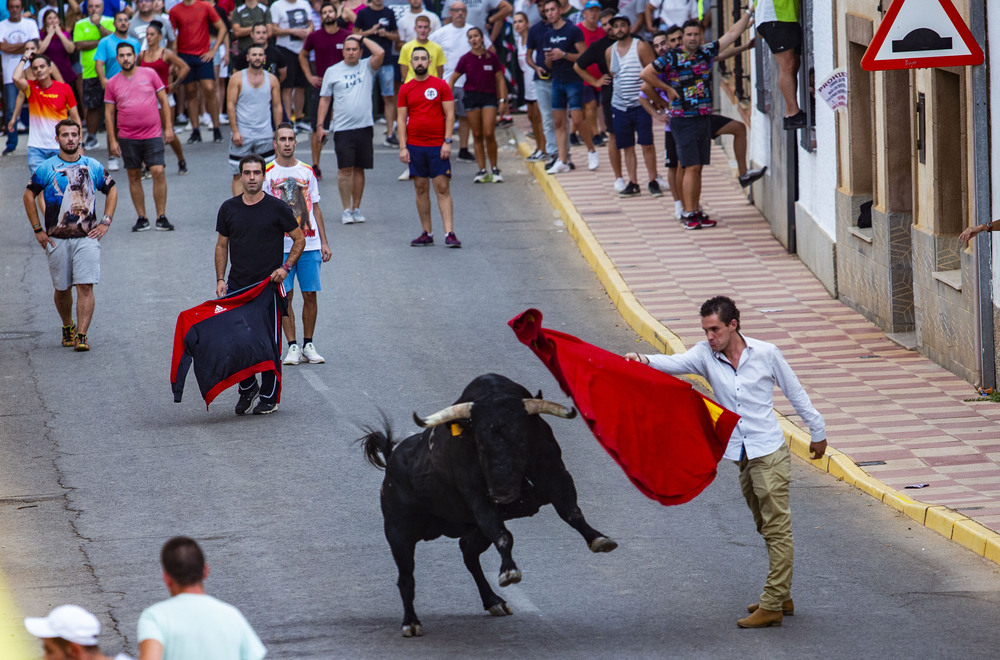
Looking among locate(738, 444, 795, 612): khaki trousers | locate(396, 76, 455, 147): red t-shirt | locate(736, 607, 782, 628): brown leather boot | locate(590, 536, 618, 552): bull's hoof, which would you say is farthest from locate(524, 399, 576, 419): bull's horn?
locate(396, 76, 455, 147): red t-shirt

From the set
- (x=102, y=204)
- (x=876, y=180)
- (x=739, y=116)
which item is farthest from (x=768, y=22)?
(x=102, y=204)

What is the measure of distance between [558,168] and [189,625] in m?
17.9

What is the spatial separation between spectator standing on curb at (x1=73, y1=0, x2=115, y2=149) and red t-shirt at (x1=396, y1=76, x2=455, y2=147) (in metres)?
8.98

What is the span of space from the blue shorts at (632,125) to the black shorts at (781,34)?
126 inches

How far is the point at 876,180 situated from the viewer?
1517 cm

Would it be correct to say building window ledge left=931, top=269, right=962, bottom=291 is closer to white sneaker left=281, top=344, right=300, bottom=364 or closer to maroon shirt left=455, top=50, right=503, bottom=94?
white sneaker left=281, top=344, right=300, bottom=364

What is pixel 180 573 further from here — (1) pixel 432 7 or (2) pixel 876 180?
(1) pixel 432 7

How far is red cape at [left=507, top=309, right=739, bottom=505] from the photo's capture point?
7938mm

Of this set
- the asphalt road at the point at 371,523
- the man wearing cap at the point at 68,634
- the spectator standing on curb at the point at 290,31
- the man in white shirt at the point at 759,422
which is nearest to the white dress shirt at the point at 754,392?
the man in white shirt at the point at 759,422

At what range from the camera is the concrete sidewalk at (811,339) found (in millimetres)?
10203

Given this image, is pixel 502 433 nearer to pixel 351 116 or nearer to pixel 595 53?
pixel 351 116

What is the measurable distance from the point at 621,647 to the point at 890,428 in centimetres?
471

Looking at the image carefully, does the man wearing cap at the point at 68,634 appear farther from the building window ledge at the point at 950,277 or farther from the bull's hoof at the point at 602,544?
the building window ledge at the point at 950,277

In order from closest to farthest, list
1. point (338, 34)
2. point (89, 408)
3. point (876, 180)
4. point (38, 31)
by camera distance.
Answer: point (89, 408) < point (876, 180) < point (338, 34) < point (38, 31)
